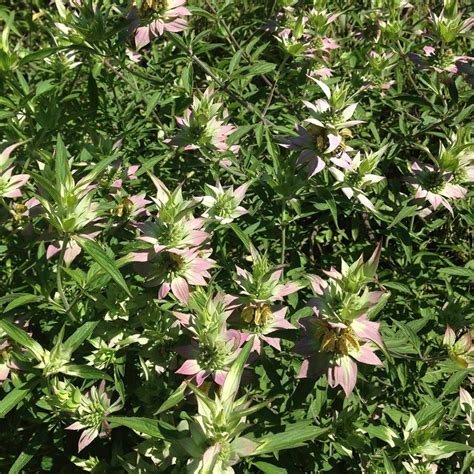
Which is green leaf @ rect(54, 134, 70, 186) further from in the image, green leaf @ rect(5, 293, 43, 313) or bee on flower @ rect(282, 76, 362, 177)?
bee on flower @ rect(282, 76, 362, 177)

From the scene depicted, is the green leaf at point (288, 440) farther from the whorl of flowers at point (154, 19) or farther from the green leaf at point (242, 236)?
the whorl of flowers at point (154, 19)

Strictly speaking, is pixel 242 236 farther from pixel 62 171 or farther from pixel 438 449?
pixel 438 449

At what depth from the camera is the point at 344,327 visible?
159cm

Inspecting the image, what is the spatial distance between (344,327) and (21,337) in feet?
3.82

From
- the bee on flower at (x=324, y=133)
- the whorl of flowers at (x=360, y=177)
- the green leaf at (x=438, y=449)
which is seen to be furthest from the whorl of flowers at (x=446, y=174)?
the green leaf at (x=438, y=449)

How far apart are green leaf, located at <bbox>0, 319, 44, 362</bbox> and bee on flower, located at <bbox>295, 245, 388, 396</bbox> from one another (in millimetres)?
987

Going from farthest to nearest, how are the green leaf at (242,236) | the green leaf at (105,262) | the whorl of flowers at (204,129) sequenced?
the whorl of flowers at (204,129) → the green leaf at (242,236) → the green leaf at (105,262)

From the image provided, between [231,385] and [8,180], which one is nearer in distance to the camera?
[231,385]

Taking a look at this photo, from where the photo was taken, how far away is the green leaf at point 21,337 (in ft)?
6.02

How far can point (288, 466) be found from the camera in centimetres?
219

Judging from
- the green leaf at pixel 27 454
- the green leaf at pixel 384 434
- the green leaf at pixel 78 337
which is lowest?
the green leaf at pixel 27 454

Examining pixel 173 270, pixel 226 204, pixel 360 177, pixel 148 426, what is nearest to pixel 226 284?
pixel 226 204

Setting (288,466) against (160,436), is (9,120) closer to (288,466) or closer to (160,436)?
(160,436)

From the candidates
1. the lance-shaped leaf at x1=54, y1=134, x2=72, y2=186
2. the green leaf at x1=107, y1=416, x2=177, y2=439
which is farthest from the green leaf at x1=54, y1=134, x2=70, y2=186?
the green leaf at x1=107, y1=416, x2=177, y2=439
